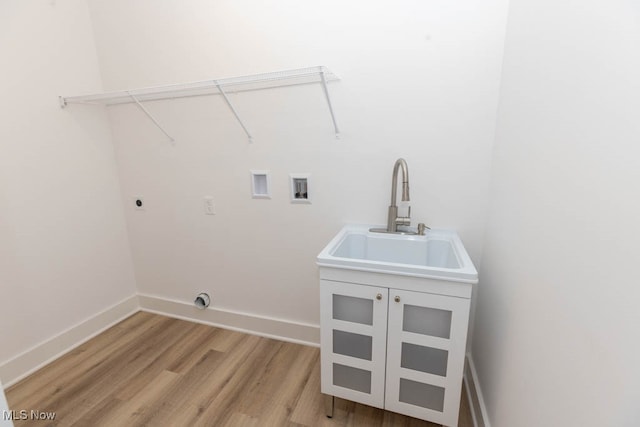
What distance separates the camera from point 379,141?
1.57 m

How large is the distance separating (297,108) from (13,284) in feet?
6.56

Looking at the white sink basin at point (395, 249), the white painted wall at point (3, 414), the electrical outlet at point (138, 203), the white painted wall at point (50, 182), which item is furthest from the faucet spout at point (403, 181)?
the white painted wall at point (50, 182)

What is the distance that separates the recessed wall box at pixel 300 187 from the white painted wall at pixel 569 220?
1.03 m

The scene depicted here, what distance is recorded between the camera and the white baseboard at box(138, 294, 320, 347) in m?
1.99

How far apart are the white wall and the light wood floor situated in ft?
1.05

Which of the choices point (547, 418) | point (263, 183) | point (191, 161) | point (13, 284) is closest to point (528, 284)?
point (547, 418)

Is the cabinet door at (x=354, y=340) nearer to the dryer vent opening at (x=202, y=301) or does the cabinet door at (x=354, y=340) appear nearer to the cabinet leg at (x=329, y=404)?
the cabinet leg at (x=329, y=404)

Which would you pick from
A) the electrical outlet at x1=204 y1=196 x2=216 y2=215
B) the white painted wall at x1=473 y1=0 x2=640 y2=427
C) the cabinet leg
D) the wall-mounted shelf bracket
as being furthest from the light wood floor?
the wall-mounted shelf bracket

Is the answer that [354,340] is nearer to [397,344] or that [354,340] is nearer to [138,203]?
[397,344]

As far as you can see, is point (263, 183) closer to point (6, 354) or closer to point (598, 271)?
point (598, 271)

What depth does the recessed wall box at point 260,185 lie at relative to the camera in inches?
72.1

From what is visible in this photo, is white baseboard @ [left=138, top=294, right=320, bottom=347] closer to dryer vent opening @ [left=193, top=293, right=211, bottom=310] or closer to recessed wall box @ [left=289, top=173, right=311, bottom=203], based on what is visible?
dryer vent opening @ [left=193, top=293, right=211, bottom=310]

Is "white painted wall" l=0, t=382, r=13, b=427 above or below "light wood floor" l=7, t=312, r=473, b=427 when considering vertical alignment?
above

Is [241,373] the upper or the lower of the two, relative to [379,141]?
lower
